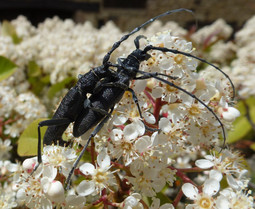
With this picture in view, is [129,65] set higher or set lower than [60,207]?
higher

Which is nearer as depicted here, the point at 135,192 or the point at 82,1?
the point at 135,192

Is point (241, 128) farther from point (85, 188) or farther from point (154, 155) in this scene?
point (85, 188)

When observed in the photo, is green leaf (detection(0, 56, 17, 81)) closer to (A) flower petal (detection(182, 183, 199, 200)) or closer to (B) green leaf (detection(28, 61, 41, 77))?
(B) green leaf (detection(28, 61, 41, 77))

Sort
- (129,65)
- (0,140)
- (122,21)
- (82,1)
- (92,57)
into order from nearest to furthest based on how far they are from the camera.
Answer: (129,65)
(0,140)
(92,57)
(82,1)
(122,21)

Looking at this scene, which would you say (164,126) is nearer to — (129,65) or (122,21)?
(129,65)

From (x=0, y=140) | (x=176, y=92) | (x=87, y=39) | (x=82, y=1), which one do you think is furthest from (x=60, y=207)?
(x=82, y=1)
